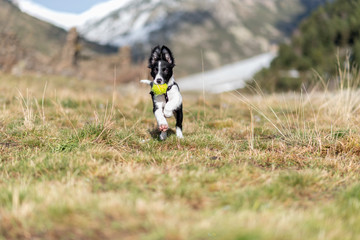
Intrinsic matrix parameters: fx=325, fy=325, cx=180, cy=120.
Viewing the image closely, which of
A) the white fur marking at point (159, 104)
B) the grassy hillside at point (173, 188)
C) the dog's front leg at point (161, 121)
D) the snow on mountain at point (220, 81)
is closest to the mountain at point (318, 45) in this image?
the snow on mountain at point (220, 81)

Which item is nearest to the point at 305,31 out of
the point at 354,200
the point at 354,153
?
the point at 354,153

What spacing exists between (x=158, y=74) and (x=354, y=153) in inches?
133

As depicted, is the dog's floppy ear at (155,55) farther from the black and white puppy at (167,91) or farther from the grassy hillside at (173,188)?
the grassy hillside at (173,188)

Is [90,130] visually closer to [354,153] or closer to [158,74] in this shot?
[158,74]

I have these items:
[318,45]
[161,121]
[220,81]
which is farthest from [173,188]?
[220,81]

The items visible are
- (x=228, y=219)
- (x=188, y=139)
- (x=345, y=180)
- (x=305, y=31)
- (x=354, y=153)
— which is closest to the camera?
(x=228, y=219)

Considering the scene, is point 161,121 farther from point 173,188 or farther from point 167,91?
point 173,188

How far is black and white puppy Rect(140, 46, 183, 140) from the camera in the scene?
5.41 metres

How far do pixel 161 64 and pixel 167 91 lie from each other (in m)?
0.47

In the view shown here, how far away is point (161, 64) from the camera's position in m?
5.48

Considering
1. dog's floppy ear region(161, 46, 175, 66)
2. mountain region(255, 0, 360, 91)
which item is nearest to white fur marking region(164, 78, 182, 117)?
dog's floppy ear region(161, 46, 175, 66)

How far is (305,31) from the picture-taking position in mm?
35562

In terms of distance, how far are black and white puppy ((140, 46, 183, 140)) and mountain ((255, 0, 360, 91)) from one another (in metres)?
23.7

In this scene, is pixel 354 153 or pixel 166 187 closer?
pixel 166 187
